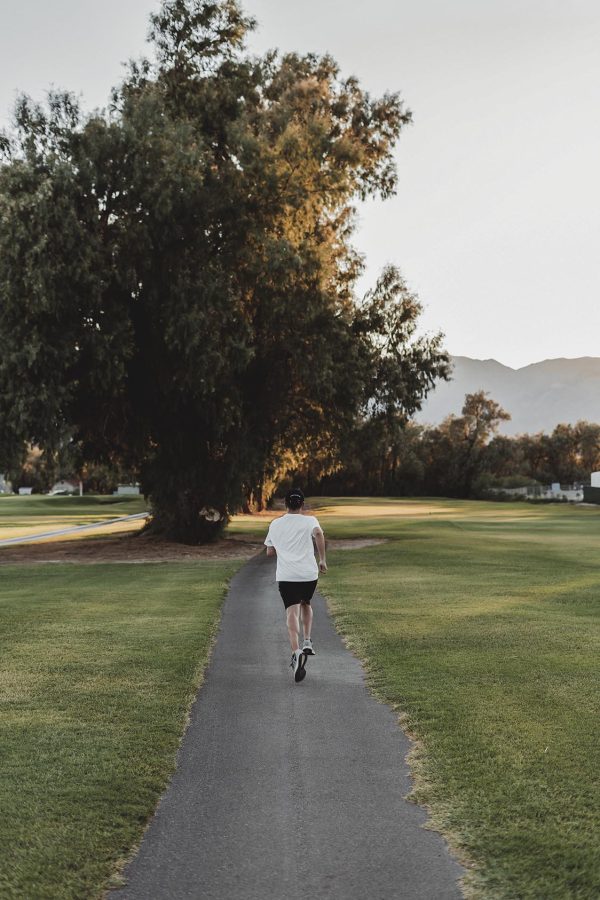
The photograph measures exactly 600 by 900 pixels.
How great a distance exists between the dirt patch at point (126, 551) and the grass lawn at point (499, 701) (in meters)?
7.51

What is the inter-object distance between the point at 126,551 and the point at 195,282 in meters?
9.42

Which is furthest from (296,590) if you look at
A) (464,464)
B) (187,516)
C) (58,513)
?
(464,464)

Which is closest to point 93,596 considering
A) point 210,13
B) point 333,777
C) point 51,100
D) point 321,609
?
point 321,609

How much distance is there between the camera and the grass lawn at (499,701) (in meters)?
4.89

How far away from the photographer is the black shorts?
9.73 m

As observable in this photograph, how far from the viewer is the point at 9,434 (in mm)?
24766

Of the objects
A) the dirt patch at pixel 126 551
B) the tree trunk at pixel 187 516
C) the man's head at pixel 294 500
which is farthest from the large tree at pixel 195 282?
the man's head at pixel 294 500

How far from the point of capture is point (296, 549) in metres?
9.69

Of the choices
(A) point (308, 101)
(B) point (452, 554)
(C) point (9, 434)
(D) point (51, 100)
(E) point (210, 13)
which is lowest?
(B) point (452, 554)

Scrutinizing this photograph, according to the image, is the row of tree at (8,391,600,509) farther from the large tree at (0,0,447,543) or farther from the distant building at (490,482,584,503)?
the large tree at (0,0,447,543)

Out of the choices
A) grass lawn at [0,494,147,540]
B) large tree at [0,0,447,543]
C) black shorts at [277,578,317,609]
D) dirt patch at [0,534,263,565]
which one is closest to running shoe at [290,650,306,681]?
black shorts at [277,578,317,609]

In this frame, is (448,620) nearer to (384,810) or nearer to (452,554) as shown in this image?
(384,810)

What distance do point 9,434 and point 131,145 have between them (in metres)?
9.05

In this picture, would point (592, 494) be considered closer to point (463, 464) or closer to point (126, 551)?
point (463, 464)
